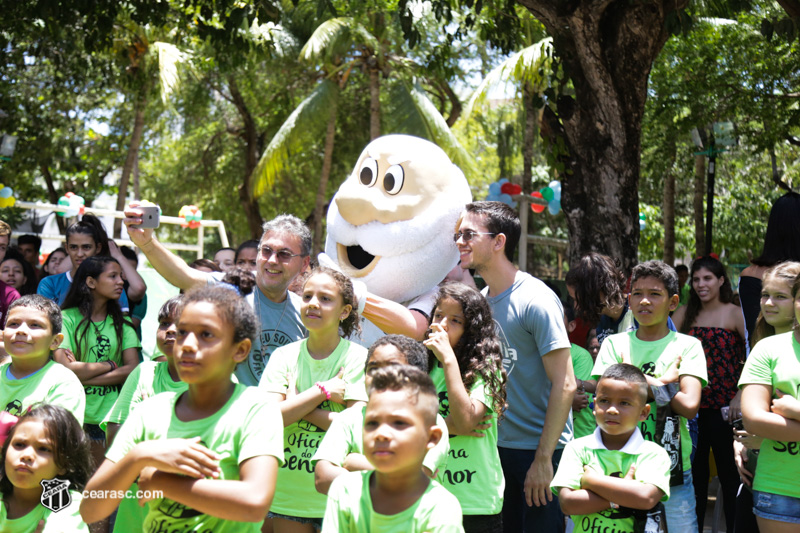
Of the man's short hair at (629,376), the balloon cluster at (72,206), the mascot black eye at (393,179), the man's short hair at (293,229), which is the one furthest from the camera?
the balloon cluster at (72,206)

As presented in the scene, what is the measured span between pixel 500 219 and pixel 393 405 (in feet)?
5.57

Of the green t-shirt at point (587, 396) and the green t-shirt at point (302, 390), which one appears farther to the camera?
the green t-shirt at point (587, 396)

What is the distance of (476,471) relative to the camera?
3342mm

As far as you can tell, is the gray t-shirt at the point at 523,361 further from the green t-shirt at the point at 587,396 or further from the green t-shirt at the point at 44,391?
the green t-shirt at the point at 44,391

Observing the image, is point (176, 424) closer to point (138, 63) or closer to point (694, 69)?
point (694, 69)

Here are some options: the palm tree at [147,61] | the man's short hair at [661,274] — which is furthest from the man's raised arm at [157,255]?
the palm tree at [147,61]

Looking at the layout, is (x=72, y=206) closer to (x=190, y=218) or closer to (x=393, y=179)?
(x=190, y=218)

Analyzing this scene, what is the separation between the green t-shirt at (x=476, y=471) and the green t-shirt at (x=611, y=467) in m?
0.28

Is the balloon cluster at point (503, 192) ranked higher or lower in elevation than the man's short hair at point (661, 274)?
higher

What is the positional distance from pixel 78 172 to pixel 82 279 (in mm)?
15226

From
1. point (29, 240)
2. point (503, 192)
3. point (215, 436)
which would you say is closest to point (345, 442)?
point (215, 436)

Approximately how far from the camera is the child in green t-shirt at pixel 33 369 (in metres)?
3.70

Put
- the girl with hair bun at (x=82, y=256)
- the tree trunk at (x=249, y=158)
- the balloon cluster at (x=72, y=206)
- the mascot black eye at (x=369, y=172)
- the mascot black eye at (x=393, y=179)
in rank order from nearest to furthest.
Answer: the mascot black eye at (x=393, y=179) < the mascot black eye at (x=369, y=172) < the girl with hair bun at (x=82, y=256) < the balloon cluster at (x=72, y=206) < the tree trunk at (x=249, y=158)

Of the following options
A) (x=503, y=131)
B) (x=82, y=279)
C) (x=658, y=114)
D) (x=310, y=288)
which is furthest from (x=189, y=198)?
(x=310, y=288)
